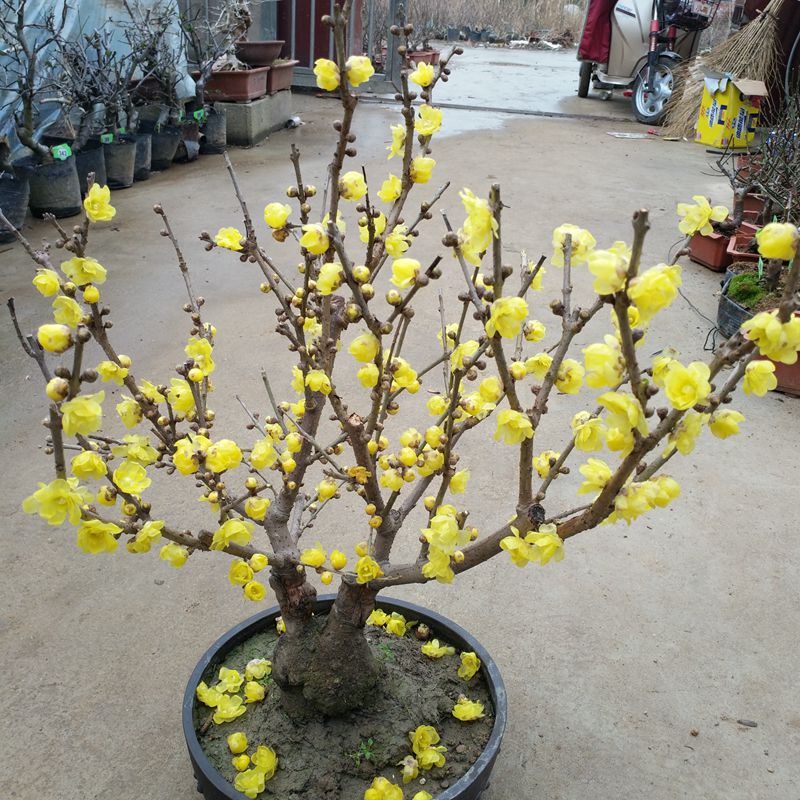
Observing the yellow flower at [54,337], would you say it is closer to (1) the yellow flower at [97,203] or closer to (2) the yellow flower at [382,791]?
(1) the yellow flower at [97,203]

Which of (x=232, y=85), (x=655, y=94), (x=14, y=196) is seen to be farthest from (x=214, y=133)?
(x=655, y=94)

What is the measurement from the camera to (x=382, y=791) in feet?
4.42

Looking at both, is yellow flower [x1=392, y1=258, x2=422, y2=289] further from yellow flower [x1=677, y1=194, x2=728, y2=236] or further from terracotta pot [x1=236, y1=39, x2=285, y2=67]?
terracotta pot [x1=236, y1=39, x2=285, y2=67]

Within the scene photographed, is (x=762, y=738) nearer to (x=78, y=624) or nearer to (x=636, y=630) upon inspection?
(x=636, y=630)

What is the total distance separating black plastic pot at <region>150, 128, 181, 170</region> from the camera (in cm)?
598

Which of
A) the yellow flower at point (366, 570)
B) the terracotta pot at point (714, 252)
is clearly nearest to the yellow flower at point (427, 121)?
the yellow flower at point (366, 570)

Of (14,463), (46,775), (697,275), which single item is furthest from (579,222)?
(46,775)

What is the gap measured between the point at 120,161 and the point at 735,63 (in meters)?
6.05

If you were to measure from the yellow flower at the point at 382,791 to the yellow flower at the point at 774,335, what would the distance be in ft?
3.21

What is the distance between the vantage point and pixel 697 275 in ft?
14.8

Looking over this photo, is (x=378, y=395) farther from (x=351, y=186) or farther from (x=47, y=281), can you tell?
(x=47, y=281)

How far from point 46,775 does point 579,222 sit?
4.56 meters

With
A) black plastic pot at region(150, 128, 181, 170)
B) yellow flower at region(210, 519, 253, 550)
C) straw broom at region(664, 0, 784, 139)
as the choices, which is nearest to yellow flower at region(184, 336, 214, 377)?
yellow flower at region(210, 519, 253, 550)

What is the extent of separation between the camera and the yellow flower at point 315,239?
3.24 ft
